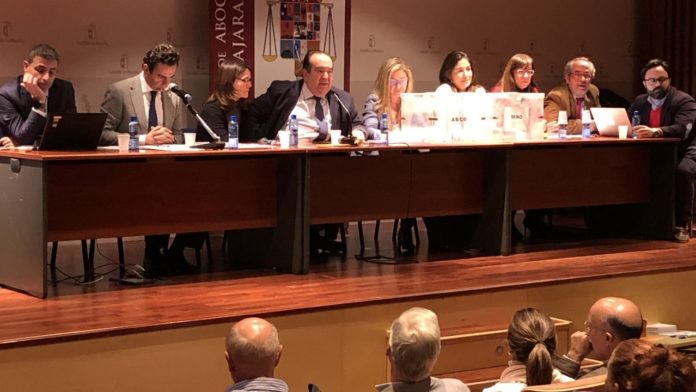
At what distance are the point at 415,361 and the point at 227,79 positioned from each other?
337cm

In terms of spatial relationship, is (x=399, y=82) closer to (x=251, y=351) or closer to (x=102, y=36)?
(x=102, y=36)

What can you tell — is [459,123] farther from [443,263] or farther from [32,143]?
[32,143]

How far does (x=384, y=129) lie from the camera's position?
6328mm

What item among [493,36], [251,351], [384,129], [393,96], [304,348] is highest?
[493,36]

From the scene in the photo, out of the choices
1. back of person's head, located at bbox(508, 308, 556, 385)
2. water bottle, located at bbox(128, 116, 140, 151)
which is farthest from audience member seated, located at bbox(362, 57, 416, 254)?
back of person's head, located at bbox(508, 308, 556, 385)

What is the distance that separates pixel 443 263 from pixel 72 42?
2.92m

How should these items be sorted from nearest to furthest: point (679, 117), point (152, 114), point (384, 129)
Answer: point (152, 114) → point (384, 129) → point (679, 117)

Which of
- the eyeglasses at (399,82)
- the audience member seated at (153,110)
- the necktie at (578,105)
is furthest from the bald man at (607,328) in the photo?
the necktie at (578,105)

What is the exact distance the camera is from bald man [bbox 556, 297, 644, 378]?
366cm

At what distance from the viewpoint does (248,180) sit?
561 centimetres

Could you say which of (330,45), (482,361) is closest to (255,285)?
(482,361)

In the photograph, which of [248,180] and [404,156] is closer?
[248,180]

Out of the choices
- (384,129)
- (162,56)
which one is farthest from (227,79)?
(384,129)

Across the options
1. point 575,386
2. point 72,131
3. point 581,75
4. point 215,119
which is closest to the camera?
point 575,386
